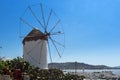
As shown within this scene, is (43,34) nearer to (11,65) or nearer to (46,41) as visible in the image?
(46,41)

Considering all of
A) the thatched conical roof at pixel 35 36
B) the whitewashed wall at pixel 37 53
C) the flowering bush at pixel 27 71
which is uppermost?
the thatched conical roof at pixel 35 36

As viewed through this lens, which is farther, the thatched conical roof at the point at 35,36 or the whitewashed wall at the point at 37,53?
the thatched conical roof at the point at 35,36

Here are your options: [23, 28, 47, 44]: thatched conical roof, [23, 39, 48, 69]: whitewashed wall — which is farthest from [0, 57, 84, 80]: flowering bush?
[23, 28, 47, 44]: thatched conical roof

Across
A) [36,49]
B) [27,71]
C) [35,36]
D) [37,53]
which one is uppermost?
[35,36]

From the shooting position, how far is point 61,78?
1008 inches

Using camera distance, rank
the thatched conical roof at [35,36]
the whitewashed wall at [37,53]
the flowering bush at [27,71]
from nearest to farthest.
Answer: the flowering bush at [27,71]
the whitewashed wall at [37,53]
the thatched conical roof at [35,36]

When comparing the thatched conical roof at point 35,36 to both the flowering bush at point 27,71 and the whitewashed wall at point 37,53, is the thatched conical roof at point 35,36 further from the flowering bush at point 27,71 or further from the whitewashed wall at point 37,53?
the flowering bush at point 27,71

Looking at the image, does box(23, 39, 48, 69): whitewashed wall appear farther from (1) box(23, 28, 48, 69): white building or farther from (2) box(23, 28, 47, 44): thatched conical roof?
(2) box(23, 28, 47, 44): thatched conical roof

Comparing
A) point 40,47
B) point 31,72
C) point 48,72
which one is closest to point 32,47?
point 40,47

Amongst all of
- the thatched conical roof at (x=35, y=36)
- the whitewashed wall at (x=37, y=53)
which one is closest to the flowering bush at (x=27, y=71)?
the whitewashed wall at (x=37, y=53)

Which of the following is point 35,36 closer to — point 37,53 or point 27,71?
point 37,53

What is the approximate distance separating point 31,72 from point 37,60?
6176 mm

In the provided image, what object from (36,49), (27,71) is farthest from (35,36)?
(27,71)

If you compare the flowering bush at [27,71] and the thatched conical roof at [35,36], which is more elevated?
the thatched conical roof at [35,36]
